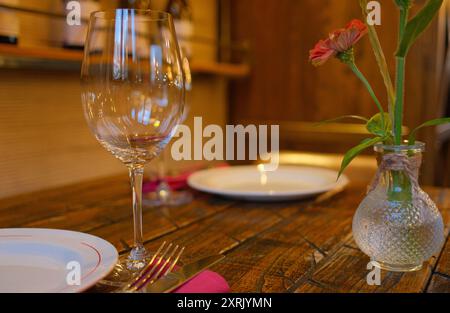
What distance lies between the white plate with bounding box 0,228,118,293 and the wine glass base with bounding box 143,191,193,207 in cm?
30

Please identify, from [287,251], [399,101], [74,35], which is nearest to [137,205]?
[287,251]

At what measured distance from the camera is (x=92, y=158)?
1.69 metres

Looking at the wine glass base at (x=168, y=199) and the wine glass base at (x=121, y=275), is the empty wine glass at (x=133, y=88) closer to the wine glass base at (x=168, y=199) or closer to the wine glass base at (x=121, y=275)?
the wine glass base at (x=121, y=275)

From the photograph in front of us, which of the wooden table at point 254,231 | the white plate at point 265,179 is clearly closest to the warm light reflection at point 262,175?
the white plate at point 265,179

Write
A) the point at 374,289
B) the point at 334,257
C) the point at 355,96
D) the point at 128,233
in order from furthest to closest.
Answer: the point at 355,96 → the point at 128,233 → the point at 334,257 → the point at 374,289

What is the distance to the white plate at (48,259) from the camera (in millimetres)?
448

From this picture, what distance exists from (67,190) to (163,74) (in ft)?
1.85

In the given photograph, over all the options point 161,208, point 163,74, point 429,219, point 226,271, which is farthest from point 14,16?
point 429,219

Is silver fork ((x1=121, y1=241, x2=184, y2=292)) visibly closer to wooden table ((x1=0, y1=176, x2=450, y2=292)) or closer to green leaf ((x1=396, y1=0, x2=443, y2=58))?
wooden table ((x1=0, y1=176, x2=450, y2=292))

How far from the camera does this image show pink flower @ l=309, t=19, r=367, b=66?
514 millimetres

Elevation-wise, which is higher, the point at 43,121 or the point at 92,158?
the point at 43,121

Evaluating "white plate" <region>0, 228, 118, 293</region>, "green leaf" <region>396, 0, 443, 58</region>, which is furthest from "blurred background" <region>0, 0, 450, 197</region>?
"green leaf" <region>396, 0, 443, 58</region>

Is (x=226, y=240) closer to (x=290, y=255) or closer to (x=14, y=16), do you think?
(x=290, y=255)

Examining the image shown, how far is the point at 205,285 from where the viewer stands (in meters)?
0.44
